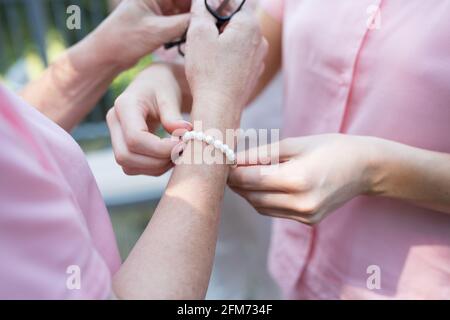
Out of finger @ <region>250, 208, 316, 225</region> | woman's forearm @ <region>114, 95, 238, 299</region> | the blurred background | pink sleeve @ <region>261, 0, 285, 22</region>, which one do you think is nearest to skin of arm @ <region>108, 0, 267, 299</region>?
woman's forearm @ <region>114, 95, 238, 299</region>

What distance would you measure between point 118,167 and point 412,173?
199cm

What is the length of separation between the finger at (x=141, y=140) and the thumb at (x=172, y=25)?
0.73 ft

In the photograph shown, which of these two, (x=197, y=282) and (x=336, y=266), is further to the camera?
(x=336, y=266)

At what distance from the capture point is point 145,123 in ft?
2.29

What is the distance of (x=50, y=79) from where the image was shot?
98 cm

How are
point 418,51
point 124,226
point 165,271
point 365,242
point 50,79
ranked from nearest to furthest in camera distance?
point 165,271
point 418,51
point 365,242
point 50,79
point 124,226

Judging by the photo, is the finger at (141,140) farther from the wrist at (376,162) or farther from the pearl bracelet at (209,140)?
the wrist at (376,162)

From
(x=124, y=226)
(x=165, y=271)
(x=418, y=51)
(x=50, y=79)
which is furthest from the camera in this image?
(x=124, y=226)

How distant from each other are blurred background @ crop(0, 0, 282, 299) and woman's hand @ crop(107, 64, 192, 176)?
333mm

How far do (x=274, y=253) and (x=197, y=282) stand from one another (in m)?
0.53

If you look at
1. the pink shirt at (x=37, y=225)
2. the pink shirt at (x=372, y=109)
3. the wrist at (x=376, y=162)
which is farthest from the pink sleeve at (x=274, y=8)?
the pink shirt at (x=37, y=225)

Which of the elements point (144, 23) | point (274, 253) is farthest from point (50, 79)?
point (274, 253)
